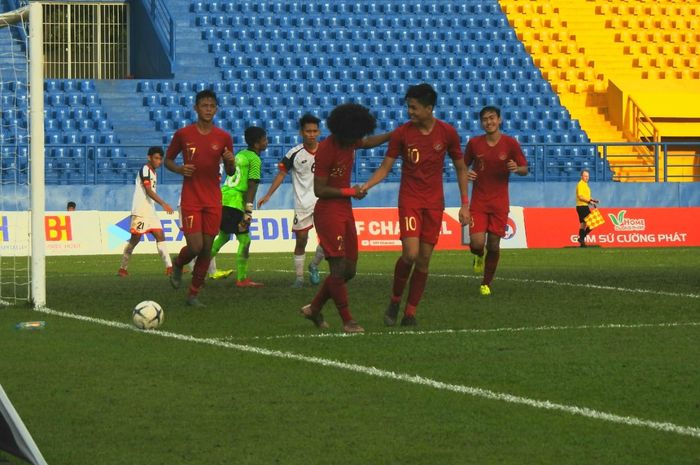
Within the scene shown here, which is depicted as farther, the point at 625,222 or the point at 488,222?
the point at 625,222

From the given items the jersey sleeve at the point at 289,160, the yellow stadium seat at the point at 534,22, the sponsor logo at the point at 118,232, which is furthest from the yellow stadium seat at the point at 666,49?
the jersey sleeve at the point at 289,160

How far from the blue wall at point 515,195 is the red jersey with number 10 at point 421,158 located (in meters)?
20.4

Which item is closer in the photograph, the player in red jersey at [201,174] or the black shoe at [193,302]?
the player in red jersey at [201,174]

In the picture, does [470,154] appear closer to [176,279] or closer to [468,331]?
[176,279]

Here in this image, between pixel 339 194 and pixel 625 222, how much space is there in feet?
68.9

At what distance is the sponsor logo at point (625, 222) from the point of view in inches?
1224

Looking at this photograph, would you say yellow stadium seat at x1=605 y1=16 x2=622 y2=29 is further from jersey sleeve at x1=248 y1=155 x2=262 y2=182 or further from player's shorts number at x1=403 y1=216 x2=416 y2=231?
player's shorts number at x1=403 y1=216 x2=416 y2=231

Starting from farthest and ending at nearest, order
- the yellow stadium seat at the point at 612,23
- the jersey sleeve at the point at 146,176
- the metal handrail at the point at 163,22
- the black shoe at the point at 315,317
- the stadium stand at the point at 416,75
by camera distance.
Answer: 1. the yellow stadium seat at the point at 612,23
2. the metal handrail at the point at 163,22
3. the stadium stand at the point at 416,75
4. the jersey sleeve at the point at 146,176
5. the black shoe at the point at 315,317

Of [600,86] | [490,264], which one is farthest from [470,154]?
[600,86]

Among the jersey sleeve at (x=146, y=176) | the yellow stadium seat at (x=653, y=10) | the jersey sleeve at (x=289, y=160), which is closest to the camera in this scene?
the jersey sleeve at (x=289, y=160)

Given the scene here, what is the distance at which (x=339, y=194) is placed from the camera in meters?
11.1

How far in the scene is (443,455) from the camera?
6.24 meters

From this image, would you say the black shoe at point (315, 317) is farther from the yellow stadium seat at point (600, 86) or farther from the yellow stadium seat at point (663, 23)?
the yellow stadium seat at point (663, 23)

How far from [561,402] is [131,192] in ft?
82.7
